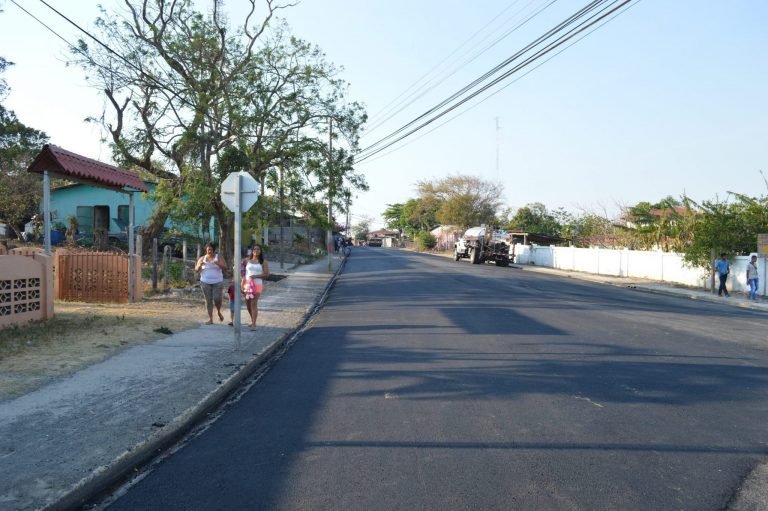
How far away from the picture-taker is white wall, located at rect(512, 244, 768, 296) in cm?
2441

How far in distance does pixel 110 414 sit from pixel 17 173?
1193 inches

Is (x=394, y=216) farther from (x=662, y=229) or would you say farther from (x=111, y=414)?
(x=111, y=414)

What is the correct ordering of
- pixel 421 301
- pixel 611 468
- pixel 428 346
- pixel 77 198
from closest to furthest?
pixel 611 468, pixel 428 346, pixel 421 301, pixel 77 198

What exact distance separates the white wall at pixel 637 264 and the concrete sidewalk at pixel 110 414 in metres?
20.9

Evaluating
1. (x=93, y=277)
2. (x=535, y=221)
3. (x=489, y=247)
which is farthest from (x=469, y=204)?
(x=93, y=277)

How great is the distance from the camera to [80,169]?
12.5m

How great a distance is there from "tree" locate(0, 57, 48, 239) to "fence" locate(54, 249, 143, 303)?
9.04 m

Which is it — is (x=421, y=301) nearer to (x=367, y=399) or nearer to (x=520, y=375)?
(x=520, y=375)

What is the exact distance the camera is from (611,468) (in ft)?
16.0

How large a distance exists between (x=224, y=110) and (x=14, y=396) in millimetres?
14316

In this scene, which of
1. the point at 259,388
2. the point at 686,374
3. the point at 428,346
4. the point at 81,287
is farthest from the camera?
the point at 81,287

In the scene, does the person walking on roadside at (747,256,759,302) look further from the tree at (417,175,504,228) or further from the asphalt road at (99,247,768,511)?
the tree at (417,175,504,228)

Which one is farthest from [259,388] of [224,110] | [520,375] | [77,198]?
[77,198]

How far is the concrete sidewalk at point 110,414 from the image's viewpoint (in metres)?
4.49
